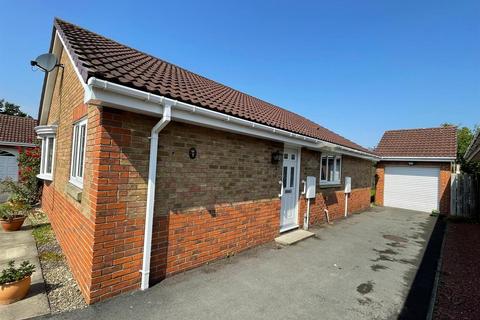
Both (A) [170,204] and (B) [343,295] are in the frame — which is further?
(A) [170,204]

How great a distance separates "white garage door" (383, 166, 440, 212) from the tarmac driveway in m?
8.92

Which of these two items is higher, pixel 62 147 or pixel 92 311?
pixel 62 147

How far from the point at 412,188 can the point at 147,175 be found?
1584 centimetres

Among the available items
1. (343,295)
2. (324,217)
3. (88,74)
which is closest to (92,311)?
(88,74)

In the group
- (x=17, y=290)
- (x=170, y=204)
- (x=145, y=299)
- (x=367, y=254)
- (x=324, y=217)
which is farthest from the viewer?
(x=324, y=217)

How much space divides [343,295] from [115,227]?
147 inches

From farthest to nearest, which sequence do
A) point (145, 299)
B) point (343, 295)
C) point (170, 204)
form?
point (170, 204), point (343, 295), point (145, 299)

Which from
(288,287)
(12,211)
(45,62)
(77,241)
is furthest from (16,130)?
(288,287)

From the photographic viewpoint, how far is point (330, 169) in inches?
420

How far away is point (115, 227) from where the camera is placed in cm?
384

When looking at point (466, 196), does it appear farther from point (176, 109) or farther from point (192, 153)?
point (176, 109)

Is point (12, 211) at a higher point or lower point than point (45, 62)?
lower

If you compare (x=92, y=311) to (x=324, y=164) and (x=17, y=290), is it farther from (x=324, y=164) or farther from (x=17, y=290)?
(x=324, y=164)

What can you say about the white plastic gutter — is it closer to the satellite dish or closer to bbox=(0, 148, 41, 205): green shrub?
the satellite dish
